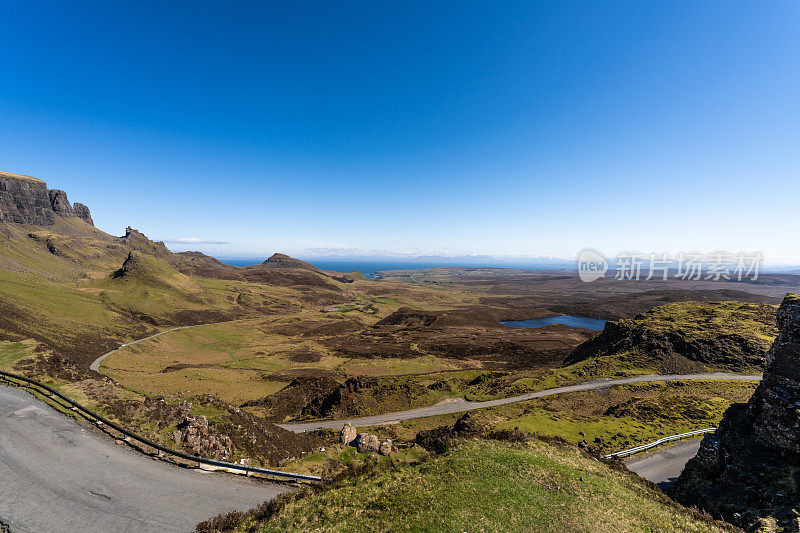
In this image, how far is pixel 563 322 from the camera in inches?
6777

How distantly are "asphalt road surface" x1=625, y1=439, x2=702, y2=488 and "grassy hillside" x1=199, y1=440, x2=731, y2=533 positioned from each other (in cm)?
1007

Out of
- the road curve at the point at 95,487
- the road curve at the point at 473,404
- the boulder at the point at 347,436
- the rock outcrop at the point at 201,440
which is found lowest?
the road curve at the point at 473,404

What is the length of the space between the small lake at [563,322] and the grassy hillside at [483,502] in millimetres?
148493

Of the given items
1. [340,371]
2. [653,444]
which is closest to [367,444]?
[653,444]

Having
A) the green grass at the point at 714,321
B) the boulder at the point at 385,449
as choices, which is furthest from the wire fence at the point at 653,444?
the green grass at the point at 714,321

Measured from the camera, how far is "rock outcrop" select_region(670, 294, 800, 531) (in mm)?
19922

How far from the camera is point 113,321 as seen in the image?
89.1 meters

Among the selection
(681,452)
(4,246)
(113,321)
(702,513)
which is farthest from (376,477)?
(4,246)

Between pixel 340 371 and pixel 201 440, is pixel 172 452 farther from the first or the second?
pixel 340 371

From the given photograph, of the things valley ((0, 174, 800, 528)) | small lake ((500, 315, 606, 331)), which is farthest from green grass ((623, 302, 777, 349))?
small lake ((500, 315, 606, 331))

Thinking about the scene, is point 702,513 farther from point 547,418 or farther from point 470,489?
point 547,418

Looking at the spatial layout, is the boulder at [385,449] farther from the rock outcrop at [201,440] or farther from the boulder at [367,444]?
the rock outcrop at [201,440]

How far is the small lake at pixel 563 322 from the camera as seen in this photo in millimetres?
162875

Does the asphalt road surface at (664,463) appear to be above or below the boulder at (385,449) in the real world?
below
